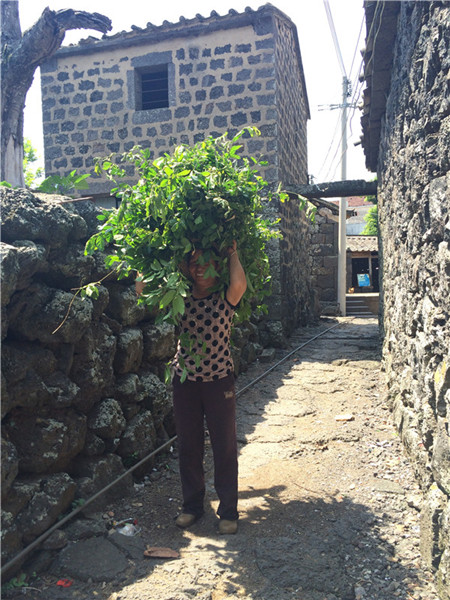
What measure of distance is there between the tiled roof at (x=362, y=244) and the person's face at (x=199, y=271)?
21.6 meters

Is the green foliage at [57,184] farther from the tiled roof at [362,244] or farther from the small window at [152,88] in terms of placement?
the tiled roof at [362,244]

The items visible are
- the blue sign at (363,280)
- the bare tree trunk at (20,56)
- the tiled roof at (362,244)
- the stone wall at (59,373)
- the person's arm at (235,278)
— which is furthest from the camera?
the blue sign at (363,280)

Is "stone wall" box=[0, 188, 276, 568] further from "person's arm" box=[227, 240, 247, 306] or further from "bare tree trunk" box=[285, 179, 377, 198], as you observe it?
"bare tree trunk" box=[285, 179, 377, 198]

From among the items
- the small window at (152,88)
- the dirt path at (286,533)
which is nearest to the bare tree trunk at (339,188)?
the small window at (152,88)

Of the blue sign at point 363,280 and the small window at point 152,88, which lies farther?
the blue sign at point 363,280

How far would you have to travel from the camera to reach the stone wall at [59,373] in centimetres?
244

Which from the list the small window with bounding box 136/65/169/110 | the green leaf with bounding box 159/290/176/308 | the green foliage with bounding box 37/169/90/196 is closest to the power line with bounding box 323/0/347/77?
the small window with bounding box 136/65/169/110

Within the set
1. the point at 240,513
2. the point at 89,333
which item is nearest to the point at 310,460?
the point at 240,513

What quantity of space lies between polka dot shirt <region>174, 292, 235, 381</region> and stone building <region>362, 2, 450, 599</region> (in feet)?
3.69

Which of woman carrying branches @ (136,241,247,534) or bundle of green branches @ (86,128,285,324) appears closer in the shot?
bundle of green branches @ (86,128,285,324)

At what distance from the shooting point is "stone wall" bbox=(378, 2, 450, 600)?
2270 mm

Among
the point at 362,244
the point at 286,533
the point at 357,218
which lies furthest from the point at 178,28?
the point at 357,218

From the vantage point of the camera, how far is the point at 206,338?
2857mm

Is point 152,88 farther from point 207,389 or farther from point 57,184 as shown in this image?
point 207,389
